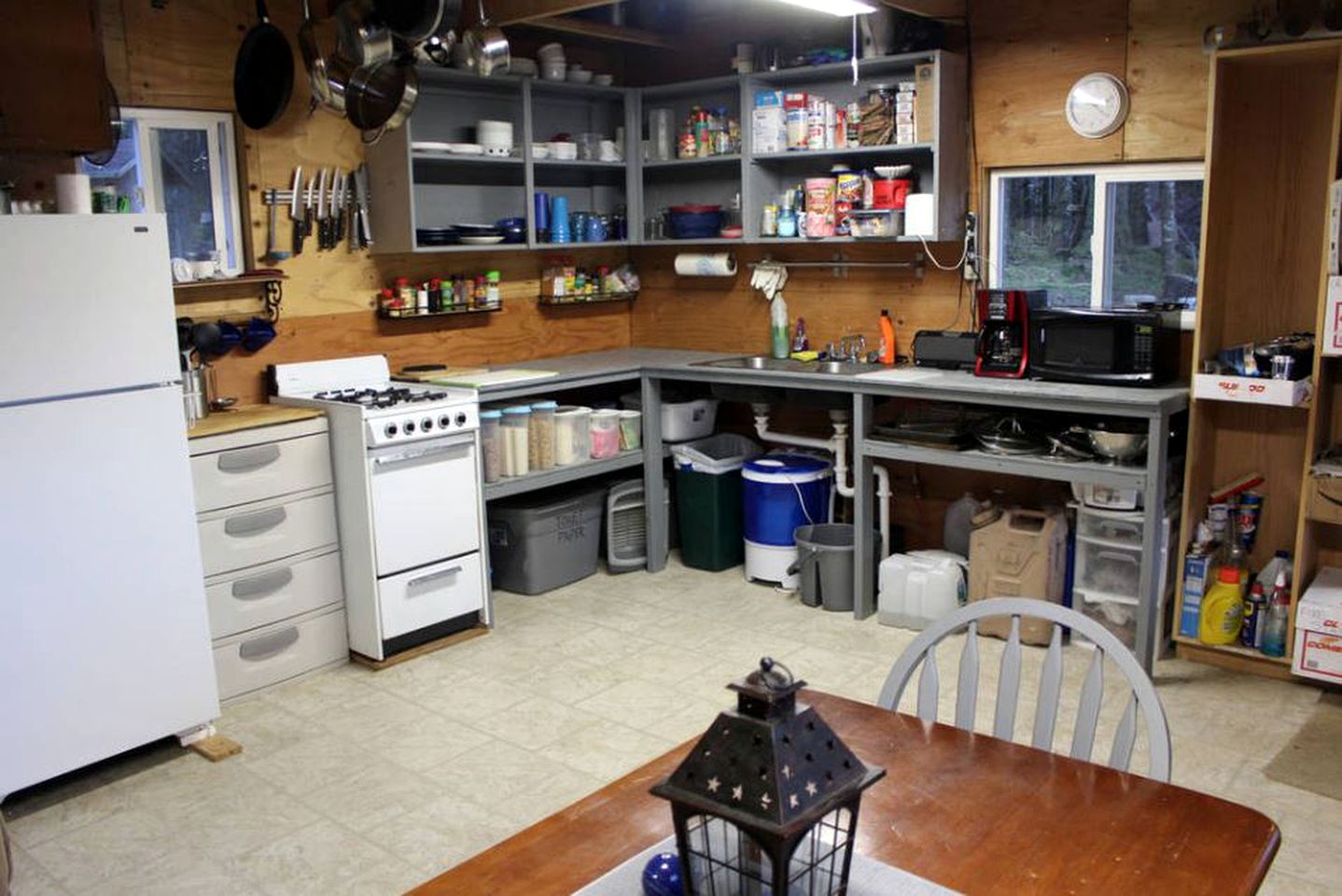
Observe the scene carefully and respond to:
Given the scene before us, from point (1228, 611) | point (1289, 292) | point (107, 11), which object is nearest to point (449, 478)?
point (107, 11)

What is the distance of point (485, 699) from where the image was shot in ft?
13.0

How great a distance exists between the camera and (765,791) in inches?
48.5

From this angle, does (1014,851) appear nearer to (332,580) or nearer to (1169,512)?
(1169,512)

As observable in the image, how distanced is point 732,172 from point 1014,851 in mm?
4391

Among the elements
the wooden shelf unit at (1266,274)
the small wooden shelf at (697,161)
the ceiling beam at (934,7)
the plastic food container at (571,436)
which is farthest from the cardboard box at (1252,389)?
the plastic food container at (571,436)

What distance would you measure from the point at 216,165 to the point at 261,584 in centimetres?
161

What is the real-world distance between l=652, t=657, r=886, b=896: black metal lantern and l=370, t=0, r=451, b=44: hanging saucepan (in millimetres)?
2239

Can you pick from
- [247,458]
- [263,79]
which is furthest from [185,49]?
[247,458]

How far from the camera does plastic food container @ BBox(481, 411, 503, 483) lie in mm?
4645

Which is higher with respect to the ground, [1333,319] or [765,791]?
[1333,319]

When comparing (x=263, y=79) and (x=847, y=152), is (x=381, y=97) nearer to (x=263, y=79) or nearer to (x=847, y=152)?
(x=263, y=79)

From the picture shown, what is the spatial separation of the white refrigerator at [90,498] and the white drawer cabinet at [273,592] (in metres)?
0.37

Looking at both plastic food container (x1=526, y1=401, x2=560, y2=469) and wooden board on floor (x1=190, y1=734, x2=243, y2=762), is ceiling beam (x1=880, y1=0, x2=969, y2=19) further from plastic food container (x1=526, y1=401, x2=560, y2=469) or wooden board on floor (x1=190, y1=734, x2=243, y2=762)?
wooden board on floor (x1=190, y1=734, x2=243, y2=762)

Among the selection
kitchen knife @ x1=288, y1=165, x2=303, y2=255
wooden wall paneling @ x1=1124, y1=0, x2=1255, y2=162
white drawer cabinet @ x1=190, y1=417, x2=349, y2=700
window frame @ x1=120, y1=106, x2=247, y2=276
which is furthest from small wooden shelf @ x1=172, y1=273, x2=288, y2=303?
wooden wall paneling @ x1=1124, y1=0, x2=1255, y2=162
